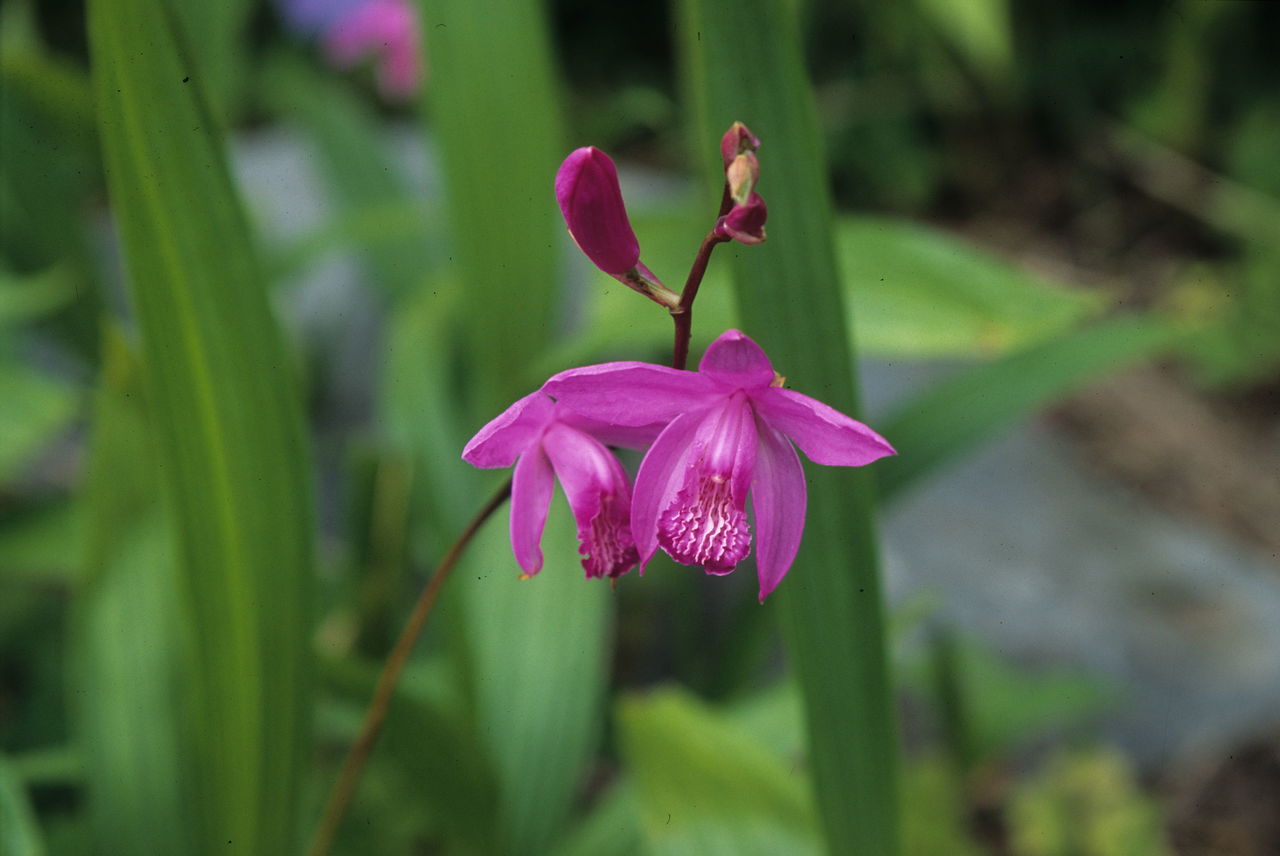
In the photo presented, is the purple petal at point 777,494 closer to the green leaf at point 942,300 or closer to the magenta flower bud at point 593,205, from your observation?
the magenta flower bud at point 593,205

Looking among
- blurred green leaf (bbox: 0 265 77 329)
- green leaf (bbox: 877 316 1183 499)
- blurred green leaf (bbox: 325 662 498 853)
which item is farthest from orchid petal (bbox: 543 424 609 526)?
blurred green leaf (bbox: 0 265 77 329)

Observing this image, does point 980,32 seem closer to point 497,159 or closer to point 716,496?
point 497,159

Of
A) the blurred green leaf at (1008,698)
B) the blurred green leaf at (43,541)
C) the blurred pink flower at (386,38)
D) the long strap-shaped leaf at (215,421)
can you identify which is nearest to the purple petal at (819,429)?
the long strap-shaped leaf at (215,421)

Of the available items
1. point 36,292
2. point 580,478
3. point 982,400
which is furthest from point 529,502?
point 36,292

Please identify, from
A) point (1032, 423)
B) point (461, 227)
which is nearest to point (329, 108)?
point (461, 227)

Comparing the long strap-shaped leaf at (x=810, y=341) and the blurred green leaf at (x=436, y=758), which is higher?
the long strap-shaped leaf at (x=810, y=341)

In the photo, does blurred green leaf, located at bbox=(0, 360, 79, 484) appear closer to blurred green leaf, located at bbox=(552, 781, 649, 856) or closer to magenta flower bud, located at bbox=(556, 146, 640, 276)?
blurred green leaf, located at bbox=(552, 781, 649, 856)
